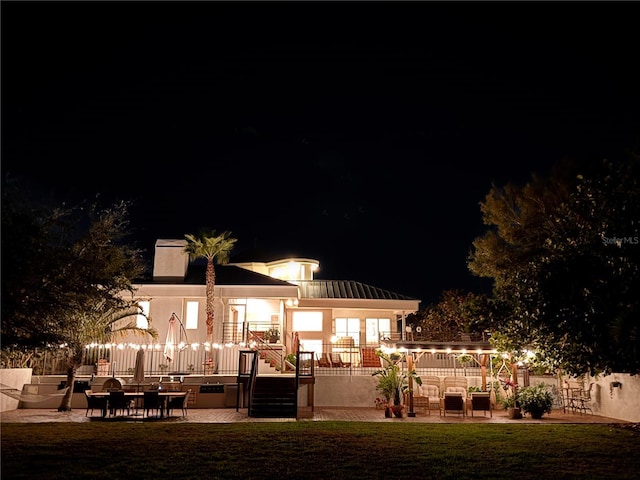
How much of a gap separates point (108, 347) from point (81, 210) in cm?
669

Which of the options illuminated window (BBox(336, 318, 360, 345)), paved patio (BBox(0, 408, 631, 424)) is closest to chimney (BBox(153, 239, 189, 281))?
paved patio (BBox(0, 408, 631, 424))

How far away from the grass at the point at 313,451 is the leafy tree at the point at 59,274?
99.0 inches

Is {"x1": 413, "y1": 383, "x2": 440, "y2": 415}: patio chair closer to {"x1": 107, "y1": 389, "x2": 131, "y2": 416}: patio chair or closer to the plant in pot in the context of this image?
the plant in pot

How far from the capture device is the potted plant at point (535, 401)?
55.4ft

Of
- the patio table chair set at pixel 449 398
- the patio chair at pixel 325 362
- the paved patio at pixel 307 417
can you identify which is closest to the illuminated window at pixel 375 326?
the patio chair at pixel 325 362

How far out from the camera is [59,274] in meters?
13.5

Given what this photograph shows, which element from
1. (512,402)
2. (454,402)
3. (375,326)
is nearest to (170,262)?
(375,326)

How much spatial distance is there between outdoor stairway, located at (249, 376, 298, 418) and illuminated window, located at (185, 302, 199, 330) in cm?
662

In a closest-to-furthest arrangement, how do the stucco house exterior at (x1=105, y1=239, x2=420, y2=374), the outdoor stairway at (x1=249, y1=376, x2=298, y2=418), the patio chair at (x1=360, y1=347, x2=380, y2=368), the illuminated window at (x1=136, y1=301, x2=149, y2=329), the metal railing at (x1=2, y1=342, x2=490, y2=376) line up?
the outdoor stairway at (x1=249, y1=376, x2=298, y2=418) → the metal railing at (x1=2, y1=342, x2=490, y2=376) → the stucco house exterior at (x1=105, y1=239, x2=420, y2=374) → the illuminated window at (x1=136, y1=301, x2=149, y2=329) → the patio chair at (x1=360, y1=347, x2=380, y2=368)

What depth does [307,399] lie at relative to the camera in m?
19.6

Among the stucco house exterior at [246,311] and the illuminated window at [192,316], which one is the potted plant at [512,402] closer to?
the stucco house exterior at [246,311]

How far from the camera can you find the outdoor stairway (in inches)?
658

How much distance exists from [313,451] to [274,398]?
6806 millimetres

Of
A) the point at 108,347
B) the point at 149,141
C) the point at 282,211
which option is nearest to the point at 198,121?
the point at 149,141
